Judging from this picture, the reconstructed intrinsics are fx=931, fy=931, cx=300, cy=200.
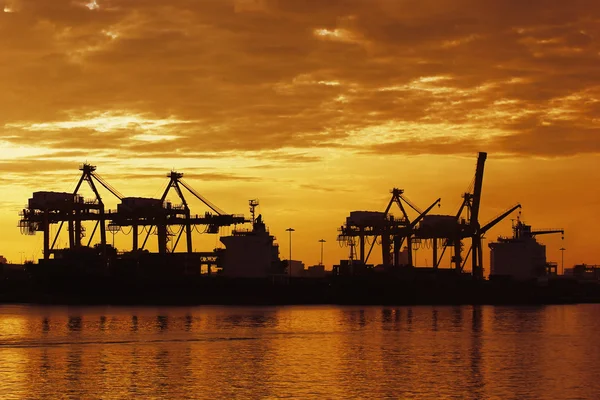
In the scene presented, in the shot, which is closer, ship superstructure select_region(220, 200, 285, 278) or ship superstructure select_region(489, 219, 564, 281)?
ship superstructure select_region(220, 200, 285, 278)

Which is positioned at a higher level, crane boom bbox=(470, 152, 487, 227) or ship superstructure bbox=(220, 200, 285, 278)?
crane boom bbox=(470, 152, 487, 227)

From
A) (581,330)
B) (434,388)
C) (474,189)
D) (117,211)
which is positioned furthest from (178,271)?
(434,388)

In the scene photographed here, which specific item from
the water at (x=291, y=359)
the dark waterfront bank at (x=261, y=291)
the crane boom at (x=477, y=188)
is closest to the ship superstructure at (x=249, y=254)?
the dark waterfront bank at (x=261, y=291)

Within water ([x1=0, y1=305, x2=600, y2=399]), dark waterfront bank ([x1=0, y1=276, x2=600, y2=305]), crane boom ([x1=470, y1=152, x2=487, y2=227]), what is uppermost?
crane boom ([x1=470, y1=152, x2=487, y2=227])

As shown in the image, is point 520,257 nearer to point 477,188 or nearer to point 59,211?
point 477,188

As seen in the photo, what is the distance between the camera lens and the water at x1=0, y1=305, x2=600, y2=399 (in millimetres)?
47781

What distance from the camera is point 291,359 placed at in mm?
61344

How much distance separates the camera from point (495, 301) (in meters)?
168

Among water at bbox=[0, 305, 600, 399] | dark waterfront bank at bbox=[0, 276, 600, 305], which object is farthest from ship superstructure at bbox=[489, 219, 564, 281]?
water at bbox=[0, 305, 600, 399]

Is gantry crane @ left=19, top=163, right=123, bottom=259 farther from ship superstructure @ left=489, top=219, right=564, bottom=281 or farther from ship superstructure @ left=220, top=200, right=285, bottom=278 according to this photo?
ship superstructure @ left=489, top=219, right=564, bottom=281

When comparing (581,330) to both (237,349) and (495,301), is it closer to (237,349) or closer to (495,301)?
(237,349)

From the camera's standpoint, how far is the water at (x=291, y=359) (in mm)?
47781

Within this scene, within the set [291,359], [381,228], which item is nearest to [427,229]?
[381,228]

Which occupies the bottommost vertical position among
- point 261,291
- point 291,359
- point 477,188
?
point 291,359
